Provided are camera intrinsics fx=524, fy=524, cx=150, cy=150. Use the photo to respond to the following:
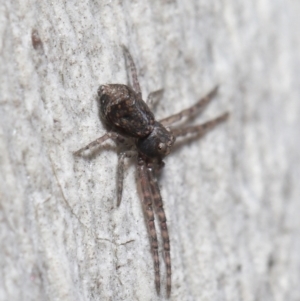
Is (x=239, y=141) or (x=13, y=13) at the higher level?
(x=13, y=13)

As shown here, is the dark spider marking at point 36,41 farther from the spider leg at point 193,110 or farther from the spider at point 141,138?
the spider leg at point 193,110

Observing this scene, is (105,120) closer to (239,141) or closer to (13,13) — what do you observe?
(13,13)

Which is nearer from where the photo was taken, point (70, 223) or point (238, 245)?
point (70, 223)

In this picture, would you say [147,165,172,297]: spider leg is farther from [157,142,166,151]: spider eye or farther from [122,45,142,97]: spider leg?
[122,45,142,97]: spider leg

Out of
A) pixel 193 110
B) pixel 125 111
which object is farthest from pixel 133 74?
pixel 193 110

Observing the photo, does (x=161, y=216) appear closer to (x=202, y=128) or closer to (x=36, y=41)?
(x=202, y=128)

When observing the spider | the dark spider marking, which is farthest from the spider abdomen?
the dark spider marking

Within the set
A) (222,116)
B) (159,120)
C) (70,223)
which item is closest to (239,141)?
(222,116)
